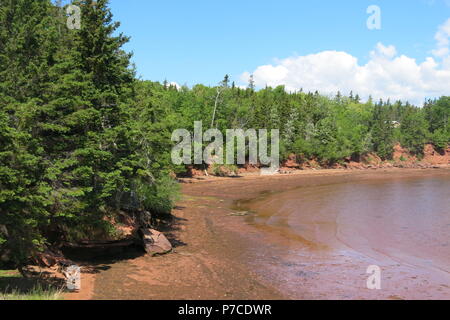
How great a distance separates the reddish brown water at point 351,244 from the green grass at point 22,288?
32.0 ft

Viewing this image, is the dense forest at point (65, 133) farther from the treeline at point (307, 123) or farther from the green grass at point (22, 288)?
the treeline at point (307, 123)

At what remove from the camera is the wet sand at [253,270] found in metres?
17.2

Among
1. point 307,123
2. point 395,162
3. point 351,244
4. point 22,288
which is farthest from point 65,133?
point 395,162

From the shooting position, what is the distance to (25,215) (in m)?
14.9

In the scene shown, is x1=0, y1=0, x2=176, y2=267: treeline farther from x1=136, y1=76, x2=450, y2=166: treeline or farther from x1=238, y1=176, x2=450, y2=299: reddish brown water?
x1=136, y1=76, x2=450, y2=166: treeline

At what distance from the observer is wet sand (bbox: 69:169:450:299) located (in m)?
17.2

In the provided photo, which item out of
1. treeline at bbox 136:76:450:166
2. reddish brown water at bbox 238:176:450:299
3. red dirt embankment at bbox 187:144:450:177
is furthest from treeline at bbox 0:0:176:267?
red dirt embankment at bbox 187:144:450:177

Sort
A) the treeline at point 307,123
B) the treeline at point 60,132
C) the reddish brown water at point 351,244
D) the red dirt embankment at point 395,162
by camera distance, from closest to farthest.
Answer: the treeline at point 60,132 → the reddish brown water at point 351,244 → the treeline at point 307,123 → the red dirt embankment at point 395,162

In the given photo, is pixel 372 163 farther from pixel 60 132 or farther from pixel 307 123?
pixel 60 132

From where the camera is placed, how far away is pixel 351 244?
27.1 metres

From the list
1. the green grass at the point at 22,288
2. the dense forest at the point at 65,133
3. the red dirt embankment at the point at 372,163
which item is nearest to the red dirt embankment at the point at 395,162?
the red dirt embankment at the point at 372,163

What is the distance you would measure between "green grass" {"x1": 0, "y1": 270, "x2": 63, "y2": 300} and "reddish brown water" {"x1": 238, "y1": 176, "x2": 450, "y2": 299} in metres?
9.74
